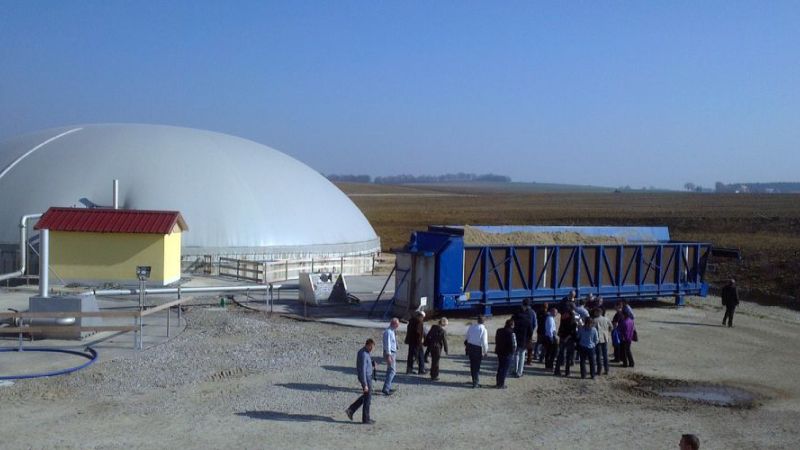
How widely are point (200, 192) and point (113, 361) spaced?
1608cm

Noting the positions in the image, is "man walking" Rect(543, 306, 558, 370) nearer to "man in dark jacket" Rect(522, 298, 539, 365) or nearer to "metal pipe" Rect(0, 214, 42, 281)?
"man in dark jacket" Rect(522, 298, 539, 365)

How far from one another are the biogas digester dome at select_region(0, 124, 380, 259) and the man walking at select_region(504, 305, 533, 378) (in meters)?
17.1

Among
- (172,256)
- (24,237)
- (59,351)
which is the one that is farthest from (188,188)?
(59,351)

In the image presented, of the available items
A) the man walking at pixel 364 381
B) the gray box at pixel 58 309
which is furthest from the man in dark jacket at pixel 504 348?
the gray box at pixel 58 309

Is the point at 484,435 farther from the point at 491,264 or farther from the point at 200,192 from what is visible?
the point at 200,192

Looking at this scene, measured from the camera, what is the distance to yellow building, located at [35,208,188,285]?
2533 centimetres

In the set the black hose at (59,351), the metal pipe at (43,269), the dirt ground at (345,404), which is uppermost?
the metal pipe at (43,269)

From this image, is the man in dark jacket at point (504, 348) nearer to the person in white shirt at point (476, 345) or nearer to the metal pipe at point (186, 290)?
the person in white shirt at point (476, 345)

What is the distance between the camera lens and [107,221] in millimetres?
25484

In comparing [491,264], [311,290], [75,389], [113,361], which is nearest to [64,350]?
[113,361]

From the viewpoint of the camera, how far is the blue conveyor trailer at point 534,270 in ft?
68.6

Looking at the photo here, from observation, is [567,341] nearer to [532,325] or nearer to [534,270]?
[532,325]

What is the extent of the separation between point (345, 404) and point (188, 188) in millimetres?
19687

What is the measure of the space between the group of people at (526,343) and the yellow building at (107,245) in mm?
12899
